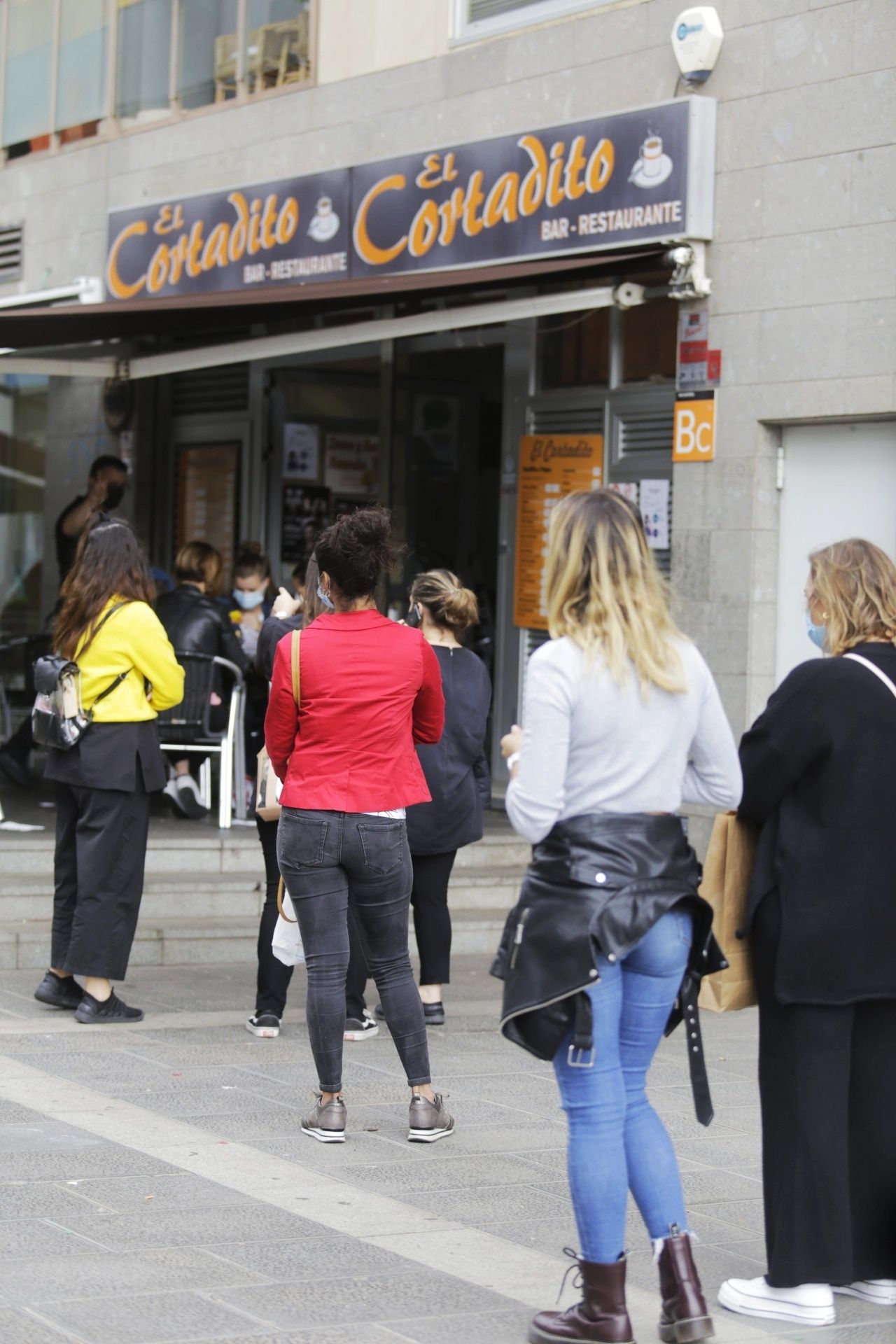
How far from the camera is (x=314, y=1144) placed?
571 centimetres

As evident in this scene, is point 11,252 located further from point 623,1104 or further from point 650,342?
point 623,1104

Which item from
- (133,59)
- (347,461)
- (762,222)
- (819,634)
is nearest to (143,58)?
(133,59)

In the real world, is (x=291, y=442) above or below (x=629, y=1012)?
above

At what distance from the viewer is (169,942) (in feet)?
28.2

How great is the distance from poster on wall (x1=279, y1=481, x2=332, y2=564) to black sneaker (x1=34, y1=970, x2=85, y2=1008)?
727 cm

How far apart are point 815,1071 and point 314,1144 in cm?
199

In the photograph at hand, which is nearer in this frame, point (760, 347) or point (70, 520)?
point (760, 347)

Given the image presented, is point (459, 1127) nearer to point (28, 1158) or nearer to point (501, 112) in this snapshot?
point (28, 1158)

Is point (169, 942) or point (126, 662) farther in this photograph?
point (169, 942)

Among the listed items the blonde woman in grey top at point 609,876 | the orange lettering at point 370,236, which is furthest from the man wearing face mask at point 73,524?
the blonde woman in grey top at point 609,876

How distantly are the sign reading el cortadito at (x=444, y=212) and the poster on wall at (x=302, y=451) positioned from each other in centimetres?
142

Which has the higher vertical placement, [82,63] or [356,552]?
[82,63]

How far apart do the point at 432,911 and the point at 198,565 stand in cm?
399

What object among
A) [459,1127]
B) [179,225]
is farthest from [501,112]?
[459,1127]
